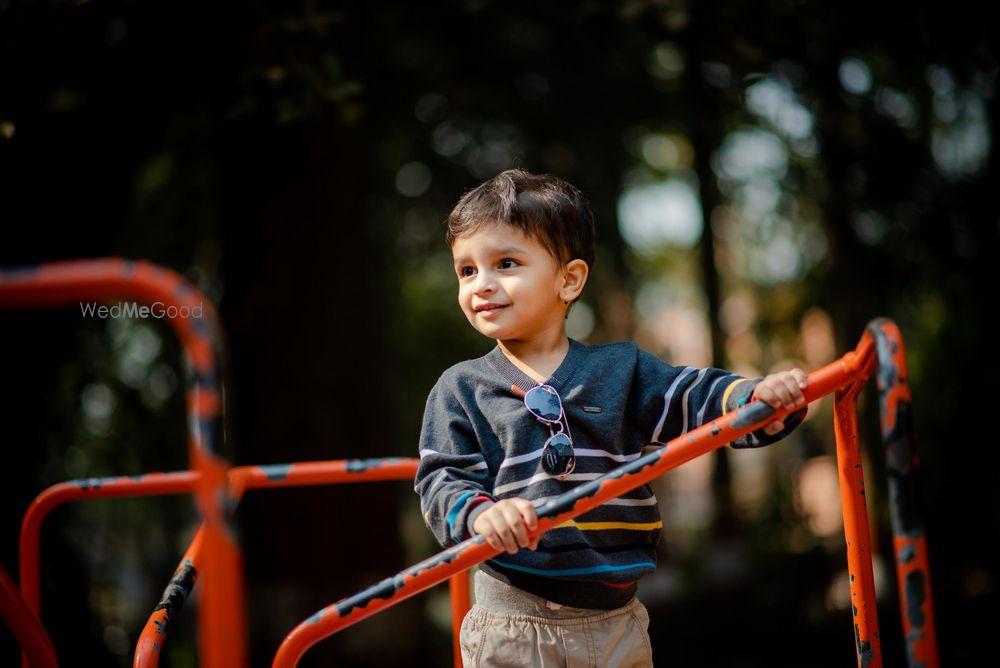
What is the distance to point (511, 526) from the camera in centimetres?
159

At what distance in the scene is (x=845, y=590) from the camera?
22.3ft

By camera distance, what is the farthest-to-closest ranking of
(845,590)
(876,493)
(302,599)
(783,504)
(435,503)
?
(783,504)
(845,590)
(876,493)
(302,599)
(435,503)

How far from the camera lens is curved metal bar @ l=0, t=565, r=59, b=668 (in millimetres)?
1839

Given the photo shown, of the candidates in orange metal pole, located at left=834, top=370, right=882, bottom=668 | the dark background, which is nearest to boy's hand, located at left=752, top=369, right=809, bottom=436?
orange metal pole, located at left=834, top=370, right=882, bottom=668

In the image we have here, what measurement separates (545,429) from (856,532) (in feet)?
1.99

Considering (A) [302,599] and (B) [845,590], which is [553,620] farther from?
(B) [845,590]

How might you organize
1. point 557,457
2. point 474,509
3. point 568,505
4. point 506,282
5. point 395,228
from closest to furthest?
1. point 568,505
2. point 474,509
3. point 557,457
4. point 506,282
5. point 395,228

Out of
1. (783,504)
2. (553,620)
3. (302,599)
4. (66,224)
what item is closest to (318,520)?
(302,599)

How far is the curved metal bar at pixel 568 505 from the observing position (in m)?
1.60

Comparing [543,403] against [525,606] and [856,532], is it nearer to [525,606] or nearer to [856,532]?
[525,606]

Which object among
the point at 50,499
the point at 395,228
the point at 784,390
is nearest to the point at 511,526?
the point at 784,390

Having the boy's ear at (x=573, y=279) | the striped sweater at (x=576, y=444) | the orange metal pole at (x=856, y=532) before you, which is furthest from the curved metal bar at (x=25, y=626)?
the orange metal pole at (x=856, y=532)

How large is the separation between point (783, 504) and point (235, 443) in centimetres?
504

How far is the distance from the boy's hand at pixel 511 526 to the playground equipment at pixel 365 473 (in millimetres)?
20
